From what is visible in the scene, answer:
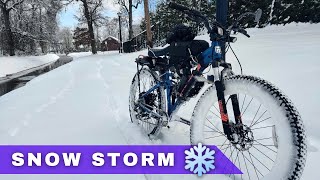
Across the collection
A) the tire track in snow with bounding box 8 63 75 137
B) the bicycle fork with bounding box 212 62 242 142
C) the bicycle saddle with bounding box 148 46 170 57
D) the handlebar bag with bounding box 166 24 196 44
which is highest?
the handlebar bag with bounding box 166 24 196 44

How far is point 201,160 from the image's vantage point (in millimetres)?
2688

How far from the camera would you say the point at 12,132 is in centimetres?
432

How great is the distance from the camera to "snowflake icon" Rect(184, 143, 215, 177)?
2643 millimetres

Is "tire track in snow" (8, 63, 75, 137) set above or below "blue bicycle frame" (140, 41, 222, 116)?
below

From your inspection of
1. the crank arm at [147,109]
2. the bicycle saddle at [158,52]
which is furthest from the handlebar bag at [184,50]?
the crank arm at [147,109]

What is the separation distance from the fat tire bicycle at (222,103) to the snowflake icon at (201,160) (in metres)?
0.09

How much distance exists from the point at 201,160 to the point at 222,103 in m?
0.56

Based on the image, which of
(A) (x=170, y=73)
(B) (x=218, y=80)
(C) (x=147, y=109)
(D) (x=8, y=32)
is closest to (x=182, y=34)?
(A) (x=170, y=73)

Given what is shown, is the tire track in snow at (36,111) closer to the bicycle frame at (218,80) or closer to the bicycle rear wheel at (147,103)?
the bicycle rear wheel at (147,103)

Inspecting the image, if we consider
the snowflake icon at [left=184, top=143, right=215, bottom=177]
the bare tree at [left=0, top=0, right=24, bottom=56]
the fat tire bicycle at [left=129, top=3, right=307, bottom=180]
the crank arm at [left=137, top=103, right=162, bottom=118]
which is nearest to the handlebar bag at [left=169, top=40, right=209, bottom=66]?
the fat tire bicycle at [left=129, top=3, right=307, bottom=180]

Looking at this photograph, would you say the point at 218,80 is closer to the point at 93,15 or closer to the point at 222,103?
the point at 222,103

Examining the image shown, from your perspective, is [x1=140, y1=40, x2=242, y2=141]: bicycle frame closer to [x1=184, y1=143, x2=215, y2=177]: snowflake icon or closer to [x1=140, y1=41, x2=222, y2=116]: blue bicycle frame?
[x1=140, y1=41, x2=222, y2=116]: blue bicycle frame

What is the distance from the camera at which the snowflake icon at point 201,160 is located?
264cm

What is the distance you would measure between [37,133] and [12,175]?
131cm
